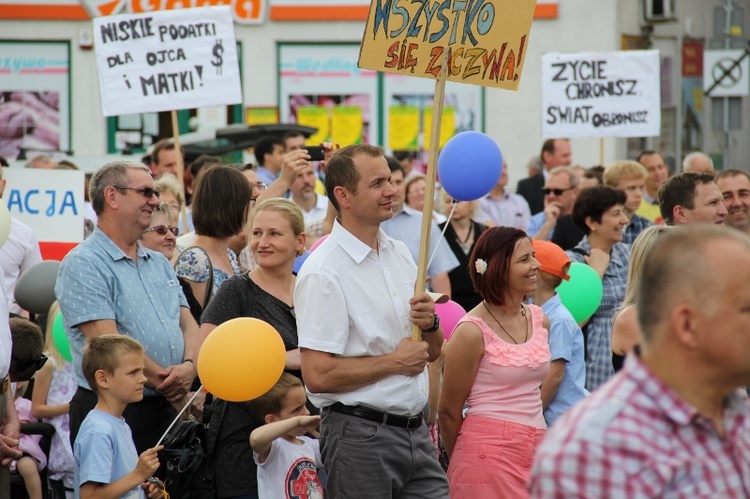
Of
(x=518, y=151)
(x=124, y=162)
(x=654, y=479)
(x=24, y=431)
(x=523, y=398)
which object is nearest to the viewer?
(x=654, y=479)

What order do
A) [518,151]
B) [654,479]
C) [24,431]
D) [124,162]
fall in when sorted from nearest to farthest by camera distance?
[654,479], [124,162], [24,431], [518,151]

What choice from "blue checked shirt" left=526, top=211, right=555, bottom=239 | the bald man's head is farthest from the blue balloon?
the bald man's head

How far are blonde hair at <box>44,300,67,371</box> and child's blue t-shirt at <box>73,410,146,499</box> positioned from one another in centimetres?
199

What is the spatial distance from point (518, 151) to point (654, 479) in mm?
17678

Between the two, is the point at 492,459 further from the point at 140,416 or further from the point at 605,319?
the point at 605,319

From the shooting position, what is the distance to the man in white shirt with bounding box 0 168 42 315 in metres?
8.07

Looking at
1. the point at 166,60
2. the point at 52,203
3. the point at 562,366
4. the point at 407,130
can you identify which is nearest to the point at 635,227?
the point at 562,366

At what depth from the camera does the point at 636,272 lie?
5.38 m

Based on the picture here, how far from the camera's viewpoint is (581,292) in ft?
22.9

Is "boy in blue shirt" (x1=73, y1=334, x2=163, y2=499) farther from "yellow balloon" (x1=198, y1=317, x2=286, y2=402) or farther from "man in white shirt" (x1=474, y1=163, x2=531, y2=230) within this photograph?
"man in white shirt" (x1=474, y1=163, x2=531, y2=230)

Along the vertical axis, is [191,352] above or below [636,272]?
below

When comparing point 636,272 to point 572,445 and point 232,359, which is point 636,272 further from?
point 572,445

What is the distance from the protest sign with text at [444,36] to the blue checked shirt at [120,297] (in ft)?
5.14

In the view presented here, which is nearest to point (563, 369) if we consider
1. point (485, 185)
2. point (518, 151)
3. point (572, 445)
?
point (485, 185)
